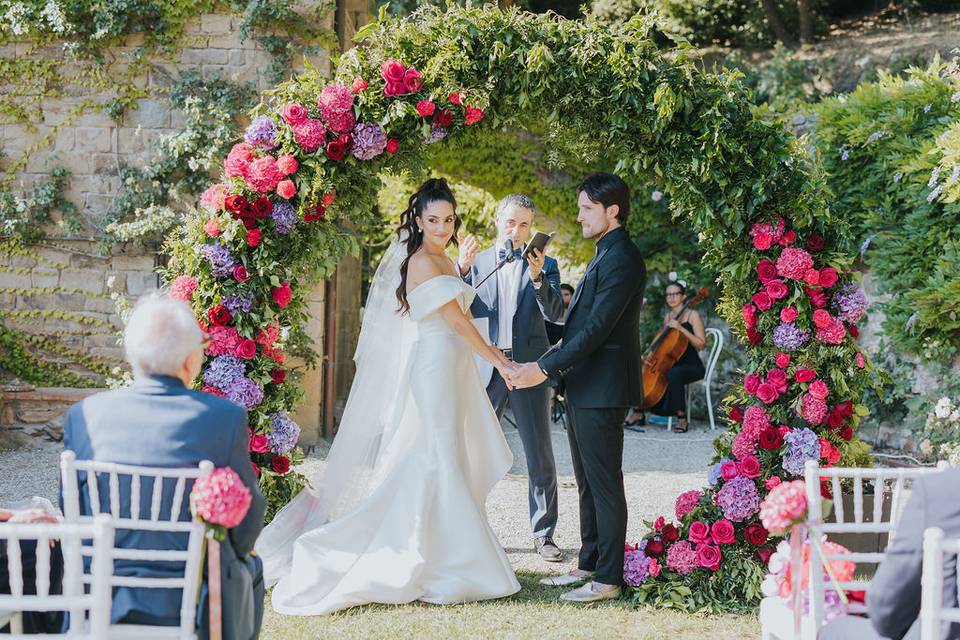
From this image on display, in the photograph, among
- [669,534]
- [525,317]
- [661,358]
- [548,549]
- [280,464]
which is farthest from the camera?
[661,358]

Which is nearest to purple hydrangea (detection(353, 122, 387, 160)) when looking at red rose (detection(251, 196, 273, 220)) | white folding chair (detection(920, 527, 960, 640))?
red rose (detection(251, 196, 273, 220))

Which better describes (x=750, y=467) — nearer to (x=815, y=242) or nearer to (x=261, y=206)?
(x=815, y=242)

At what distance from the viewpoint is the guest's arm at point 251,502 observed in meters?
2.83

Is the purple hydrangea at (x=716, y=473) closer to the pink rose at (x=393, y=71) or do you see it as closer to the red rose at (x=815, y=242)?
the red rose at (x=815, y=242)

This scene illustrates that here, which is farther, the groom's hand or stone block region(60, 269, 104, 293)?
stone block region(60, 269, 104, 293)

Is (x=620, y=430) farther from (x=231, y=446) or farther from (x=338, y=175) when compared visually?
(x=231, y=446)

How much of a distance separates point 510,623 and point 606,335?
1.40m

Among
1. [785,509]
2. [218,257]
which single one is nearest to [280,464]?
[218,257]

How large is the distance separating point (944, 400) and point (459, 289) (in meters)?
4.70

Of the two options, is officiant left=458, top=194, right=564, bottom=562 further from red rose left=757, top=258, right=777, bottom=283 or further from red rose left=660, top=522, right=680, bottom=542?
red rose left=757, top=258, right=777, bottom=283

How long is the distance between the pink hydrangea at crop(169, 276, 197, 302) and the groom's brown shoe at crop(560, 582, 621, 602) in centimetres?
245

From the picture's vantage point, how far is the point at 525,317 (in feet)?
18.6

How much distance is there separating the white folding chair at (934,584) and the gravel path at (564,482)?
295 centimetres

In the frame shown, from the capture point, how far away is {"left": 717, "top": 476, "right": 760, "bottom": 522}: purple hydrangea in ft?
15.6
